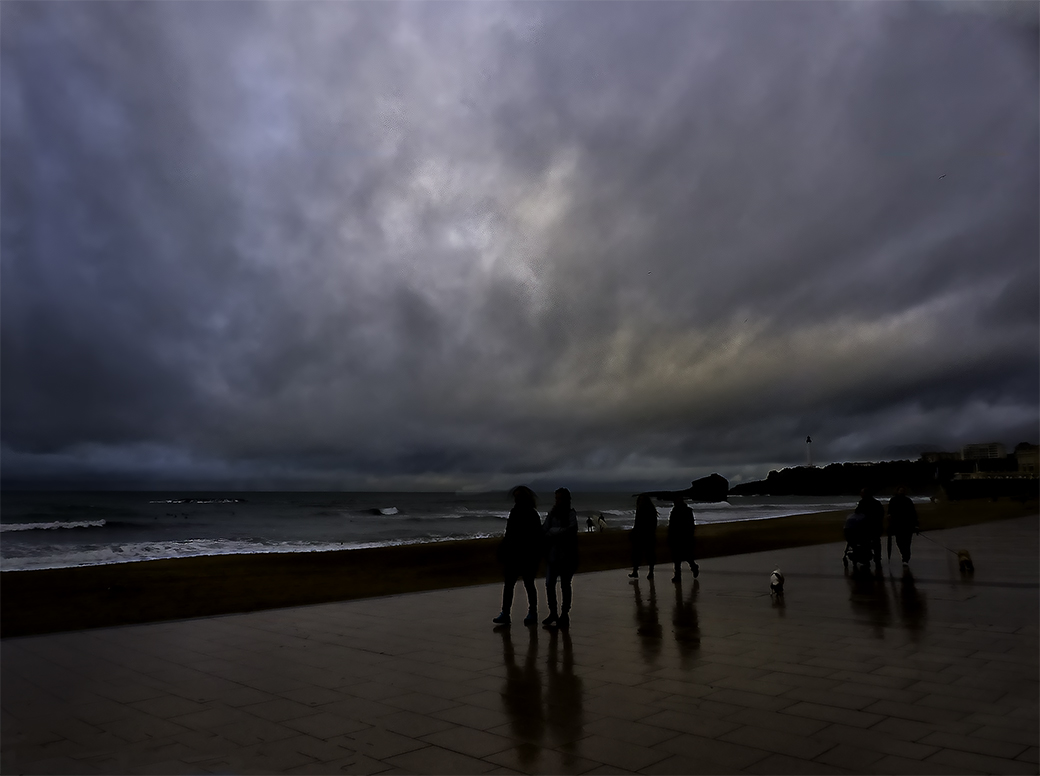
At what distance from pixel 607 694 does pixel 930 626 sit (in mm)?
4680

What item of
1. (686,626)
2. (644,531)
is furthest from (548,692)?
(644,531)

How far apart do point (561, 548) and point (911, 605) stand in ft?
16.2

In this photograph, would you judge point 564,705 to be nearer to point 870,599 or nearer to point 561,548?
point 561,548

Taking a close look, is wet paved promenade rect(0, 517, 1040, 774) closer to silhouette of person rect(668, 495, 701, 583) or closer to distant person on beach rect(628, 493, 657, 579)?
silhouette of person rect(668, 495, 701, 583)

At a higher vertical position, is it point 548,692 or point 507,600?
point 507,600

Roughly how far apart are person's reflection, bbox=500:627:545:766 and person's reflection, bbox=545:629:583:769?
8 cm

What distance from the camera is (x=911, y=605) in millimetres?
9570

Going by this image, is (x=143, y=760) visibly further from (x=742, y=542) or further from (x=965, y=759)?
(x=742, y=542)

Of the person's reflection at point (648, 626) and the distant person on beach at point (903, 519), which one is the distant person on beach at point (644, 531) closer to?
the person's reflection at point (648, 626)

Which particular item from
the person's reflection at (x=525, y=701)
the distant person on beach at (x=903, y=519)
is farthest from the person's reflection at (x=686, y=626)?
the distant person on beach at (x=903, y=519)

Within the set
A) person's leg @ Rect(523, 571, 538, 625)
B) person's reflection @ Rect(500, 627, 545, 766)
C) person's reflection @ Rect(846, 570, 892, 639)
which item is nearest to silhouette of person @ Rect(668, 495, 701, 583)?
person's reflection @ Rect(846, 570, 892, 639)

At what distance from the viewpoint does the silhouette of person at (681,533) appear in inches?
538

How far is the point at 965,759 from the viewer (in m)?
3.96

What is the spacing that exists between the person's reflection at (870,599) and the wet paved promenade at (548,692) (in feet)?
0.34
